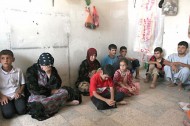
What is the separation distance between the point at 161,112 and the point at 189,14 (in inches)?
76.4

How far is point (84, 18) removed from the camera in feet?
10.0

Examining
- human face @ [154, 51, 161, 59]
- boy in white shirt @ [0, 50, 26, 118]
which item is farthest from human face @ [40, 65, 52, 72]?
human face @ [154, 51, 161, 59]

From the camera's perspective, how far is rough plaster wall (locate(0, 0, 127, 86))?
2.35 m

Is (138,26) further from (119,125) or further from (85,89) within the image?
(119,125)

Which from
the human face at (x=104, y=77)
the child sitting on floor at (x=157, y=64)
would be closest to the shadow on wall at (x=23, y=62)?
the human face at (x=104, y=77)

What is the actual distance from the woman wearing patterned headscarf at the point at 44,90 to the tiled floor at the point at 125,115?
0.11 m

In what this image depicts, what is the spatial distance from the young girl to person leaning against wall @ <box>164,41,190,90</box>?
2.77ft

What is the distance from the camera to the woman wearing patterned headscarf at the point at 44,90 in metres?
2.04

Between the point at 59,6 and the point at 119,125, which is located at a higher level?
the point at 59,6

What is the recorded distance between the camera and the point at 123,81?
276cm

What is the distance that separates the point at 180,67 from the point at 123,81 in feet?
3.84

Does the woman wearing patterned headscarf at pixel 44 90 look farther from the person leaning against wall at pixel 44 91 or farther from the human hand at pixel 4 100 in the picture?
the human hand at pixel 4 100

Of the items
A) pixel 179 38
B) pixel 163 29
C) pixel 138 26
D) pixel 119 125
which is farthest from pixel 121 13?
pixel 119 125

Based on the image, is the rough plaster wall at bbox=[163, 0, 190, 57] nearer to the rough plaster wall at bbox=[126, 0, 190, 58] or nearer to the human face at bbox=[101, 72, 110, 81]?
the rough plaster wall at bbox=[126, 0, 190, 58]
